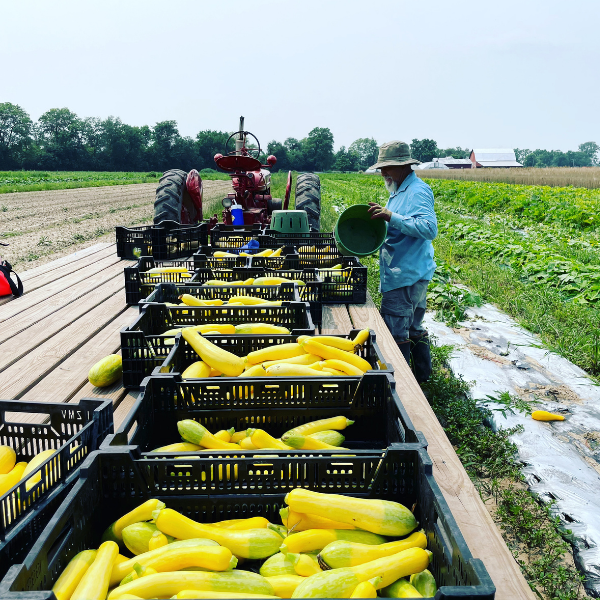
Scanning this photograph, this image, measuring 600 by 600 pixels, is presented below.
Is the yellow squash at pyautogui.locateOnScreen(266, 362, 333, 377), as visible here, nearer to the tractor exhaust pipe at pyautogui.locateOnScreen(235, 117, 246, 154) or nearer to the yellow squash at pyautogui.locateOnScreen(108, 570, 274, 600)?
the yellow squash at pyautogui.locateOnScreen(108, 570, 274, 600)

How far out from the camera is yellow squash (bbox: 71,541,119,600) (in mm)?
1245

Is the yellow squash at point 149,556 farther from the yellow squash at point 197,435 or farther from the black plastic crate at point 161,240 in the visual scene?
the black plastic crate at point 161,240

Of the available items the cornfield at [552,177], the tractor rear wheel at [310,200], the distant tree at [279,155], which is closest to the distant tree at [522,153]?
the distant tree at [279,155]

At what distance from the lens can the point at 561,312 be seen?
21.9 ft

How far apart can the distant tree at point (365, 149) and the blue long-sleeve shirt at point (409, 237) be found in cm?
12547

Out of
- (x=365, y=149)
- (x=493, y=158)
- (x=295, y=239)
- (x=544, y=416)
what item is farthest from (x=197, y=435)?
(x=365, y=149)

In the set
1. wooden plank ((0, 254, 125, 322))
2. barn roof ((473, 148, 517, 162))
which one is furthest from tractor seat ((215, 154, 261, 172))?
barn roof ((473, 148, 517, 162))

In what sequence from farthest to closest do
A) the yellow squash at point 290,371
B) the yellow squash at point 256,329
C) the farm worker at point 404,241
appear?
1. the farm worker at point 404,241
2. the yellow squash at point 256,329
3. the yellow squash at point 290,371

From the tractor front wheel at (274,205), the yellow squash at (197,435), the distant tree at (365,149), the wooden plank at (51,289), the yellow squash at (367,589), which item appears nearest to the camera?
the yellow squash at (367,589)

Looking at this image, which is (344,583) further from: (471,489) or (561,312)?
(561,312)

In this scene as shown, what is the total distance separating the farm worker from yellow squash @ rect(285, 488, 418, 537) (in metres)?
2.70

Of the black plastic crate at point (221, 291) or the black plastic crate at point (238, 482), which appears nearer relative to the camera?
the black plastic crate at point (238, 482)

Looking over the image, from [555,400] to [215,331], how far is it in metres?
2.97

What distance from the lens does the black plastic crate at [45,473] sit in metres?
1.42
